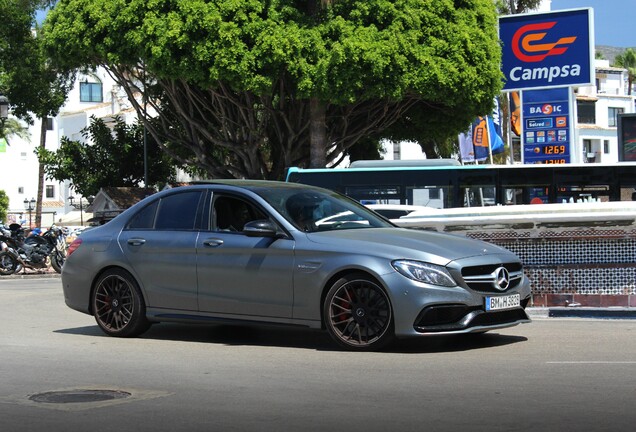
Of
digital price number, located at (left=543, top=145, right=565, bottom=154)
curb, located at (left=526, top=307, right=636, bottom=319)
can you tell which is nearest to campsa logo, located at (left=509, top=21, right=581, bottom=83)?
digital price number, located at (left=543, top=145, right=565, bottom=154)

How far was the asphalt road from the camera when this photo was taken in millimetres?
6566

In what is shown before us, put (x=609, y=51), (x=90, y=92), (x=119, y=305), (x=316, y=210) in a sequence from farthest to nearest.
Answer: (x=609, y=51), (x=90, y=92), (x=119, y=305), (x=316, y=210)

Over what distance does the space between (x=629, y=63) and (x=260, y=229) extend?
104m

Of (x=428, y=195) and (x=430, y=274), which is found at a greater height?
(x=428, y=195)

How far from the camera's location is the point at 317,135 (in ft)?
115

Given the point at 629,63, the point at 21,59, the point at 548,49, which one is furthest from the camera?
the point at 629,63

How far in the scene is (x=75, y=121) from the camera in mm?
91438

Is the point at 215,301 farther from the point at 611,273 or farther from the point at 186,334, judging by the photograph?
the point at 611,273

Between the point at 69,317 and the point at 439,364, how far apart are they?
6868mm

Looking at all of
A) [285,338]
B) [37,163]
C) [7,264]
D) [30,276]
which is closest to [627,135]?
[30,276]

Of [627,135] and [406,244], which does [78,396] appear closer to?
[406,244]

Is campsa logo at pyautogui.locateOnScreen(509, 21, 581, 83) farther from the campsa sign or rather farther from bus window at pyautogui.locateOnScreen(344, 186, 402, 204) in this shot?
bus window at pyautogui.locateOnScreen(344, 186, 402, 204)

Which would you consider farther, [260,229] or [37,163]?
[37,163]

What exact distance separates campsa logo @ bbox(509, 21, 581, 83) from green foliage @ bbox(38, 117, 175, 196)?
20599 mm
